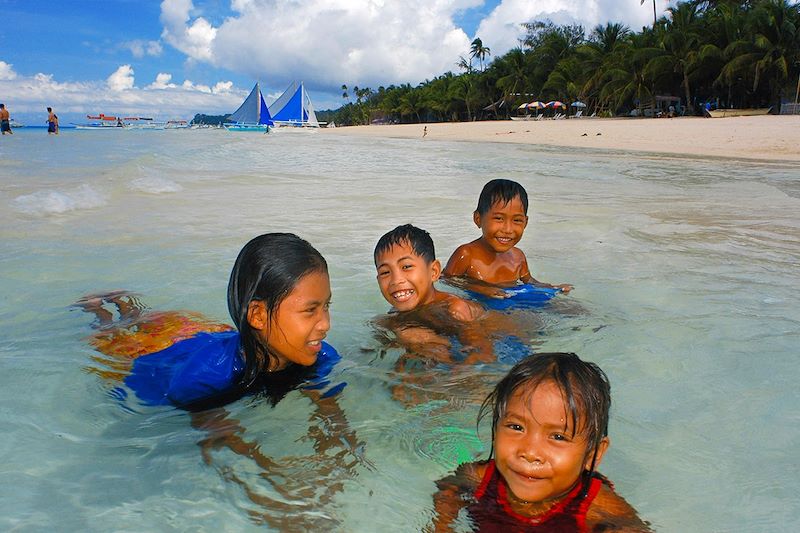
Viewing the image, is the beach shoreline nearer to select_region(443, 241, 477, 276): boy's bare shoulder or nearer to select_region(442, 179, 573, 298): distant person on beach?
select_region(442, 179, 573, 298): distant person on beach

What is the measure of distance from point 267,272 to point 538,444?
116 cm

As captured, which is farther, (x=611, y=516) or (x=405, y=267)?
(x=405, y=267)

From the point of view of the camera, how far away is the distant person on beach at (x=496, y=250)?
4254 millimetres

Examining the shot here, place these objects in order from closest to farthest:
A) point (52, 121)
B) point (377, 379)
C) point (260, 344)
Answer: point (260, 344) < point (377, 379) < point (52, 121)

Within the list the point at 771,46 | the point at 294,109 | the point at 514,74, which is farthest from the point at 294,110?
the point at 771,46

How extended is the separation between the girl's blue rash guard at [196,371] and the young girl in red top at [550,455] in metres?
1.04

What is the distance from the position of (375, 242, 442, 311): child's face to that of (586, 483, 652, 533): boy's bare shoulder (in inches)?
66.1

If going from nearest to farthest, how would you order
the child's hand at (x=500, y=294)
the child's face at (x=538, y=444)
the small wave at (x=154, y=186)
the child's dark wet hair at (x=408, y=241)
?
the child's face at (x=538, y=444), the child's dark wet hair at (x=408, y=241), the child's hand at (x=500, y=294), the small wave at (x=154, y=186)

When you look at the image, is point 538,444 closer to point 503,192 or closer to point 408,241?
point 408,241

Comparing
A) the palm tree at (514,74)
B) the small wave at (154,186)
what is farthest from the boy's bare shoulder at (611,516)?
the palm tree at (514,74)

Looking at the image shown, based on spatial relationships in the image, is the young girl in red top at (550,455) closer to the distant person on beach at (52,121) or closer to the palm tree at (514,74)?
the distant person on beach at (52,121)

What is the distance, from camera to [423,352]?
3227mm

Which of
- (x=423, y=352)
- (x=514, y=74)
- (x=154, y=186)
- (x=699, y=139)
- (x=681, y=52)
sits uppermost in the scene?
(x=514, y=74)

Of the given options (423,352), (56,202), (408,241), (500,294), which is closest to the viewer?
(423,352)
